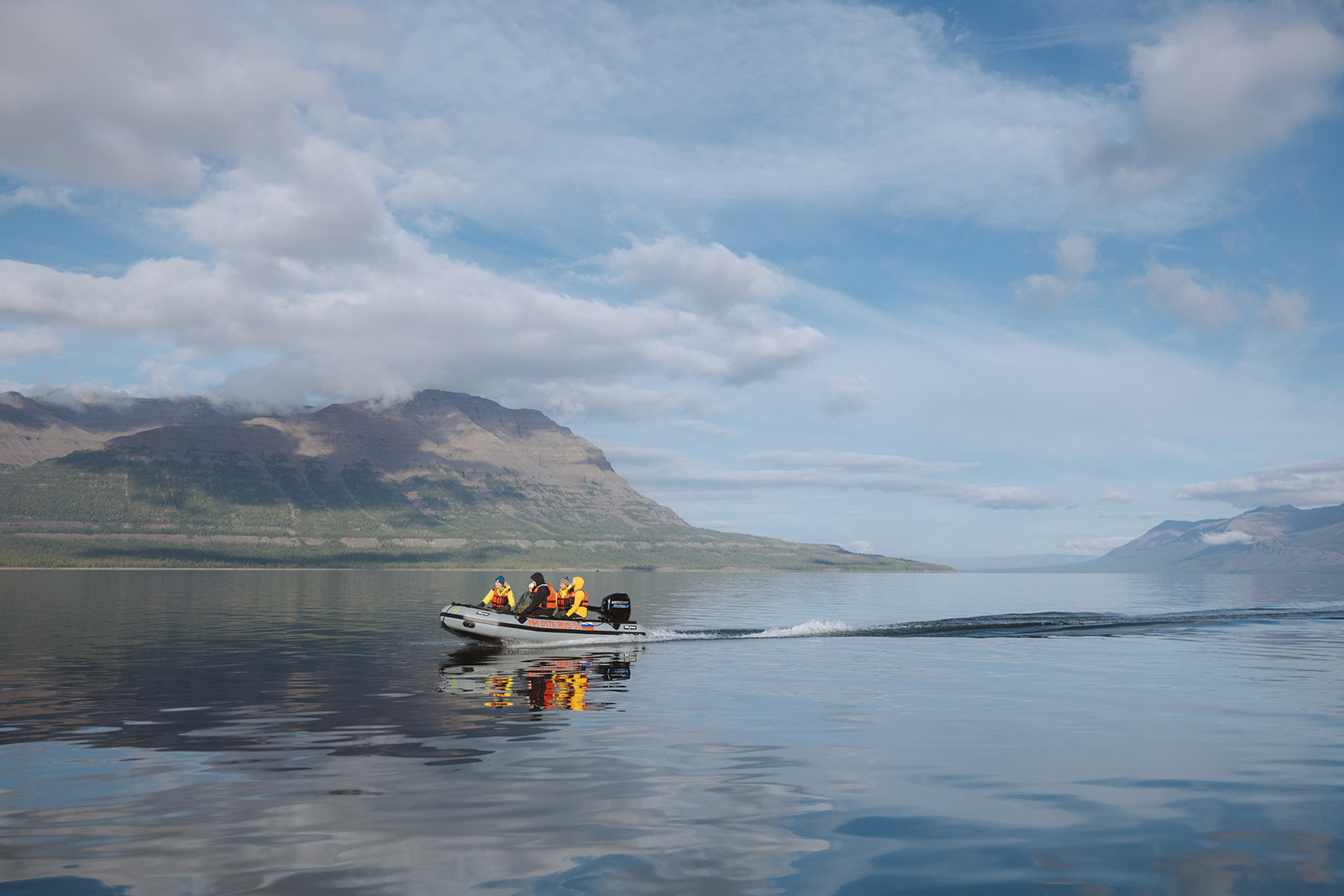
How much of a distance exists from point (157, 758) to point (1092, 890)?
1865cm

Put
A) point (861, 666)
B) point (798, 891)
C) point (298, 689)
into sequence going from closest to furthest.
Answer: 1. point (798, 891)
2. point (298, 689)
3. point (861, 666)

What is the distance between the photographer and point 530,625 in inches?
1852

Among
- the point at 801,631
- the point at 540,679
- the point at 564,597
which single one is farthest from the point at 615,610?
the point at 540,679

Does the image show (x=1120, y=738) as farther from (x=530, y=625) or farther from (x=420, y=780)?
(x=530, y=625)

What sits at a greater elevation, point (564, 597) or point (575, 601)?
point (564, 597)

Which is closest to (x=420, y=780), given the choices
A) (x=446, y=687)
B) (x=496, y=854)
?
(x=496, y=854)

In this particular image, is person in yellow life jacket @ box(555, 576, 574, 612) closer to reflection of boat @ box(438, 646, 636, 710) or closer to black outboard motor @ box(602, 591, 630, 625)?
black outboard motor @ box(602, 591, 630, 625)

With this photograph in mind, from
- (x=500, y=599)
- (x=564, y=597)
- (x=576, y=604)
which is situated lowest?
(x=576, y=604)

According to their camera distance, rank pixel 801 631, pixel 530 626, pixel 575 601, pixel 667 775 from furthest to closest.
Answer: pixel 801 631 → pixel 575 601 → pixel 530 626 → pixel 667 775

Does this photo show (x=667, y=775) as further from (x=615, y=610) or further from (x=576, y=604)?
(x=615, y=610)

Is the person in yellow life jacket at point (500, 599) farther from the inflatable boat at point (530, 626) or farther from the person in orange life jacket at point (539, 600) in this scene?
the person in orange life jacket at point (539, 600)

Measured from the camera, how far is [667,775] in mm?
17953

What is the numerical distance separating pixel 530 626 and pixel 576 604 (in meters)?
3.26

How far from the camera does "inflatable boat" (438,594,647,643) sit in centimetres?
4631
